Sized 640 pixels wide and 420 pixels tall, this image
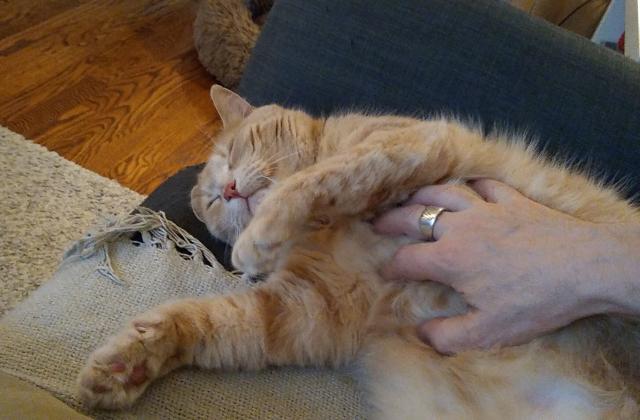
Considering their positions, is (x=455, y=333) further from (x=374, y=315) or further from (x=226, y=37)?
(x=226, y=37)

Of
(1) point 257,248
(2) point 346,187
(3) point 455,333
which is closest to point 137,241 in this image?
(1) point 257,248

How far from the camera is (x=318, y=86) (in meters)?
1.60

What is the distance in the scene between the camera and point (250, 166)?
145cm

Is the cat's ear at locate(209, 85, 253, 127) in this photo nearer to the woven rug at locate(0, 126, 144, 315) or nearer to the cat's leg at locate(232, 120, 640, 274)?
the cat's leg at locate(232, 120, 640, 274)

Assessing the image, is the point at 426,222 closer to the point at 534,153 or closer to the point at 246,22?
the point at 534,153

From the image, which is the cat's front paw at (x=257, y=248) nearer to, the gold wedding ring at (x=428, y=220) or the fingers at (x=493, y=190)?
the gold wedding ring at (x=428, y=220)

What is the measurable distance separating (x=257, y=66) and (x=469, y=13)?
61cm

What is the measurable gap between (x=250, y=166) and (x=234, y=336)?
0.48m

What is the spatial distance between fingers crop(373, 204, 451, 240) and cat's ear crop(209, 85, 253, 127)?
0.61 metres

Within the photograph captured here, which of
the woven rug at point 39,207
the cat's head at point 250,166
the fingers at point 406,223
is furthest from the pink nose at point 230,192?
the woven rug at point 39,207

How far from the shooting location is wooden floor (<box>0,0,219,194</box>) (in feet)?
8.36

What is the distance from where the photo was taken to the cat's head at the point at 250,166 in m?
1.42

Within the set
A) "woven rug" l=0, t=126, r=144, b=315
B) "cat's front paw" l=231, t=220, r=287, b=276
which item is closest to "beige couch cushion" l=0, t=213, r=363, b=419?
"cat's front paw" l=231, t=220, r=287, b=276

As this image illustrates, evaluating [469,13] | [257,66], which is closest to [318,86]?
[257,66]
